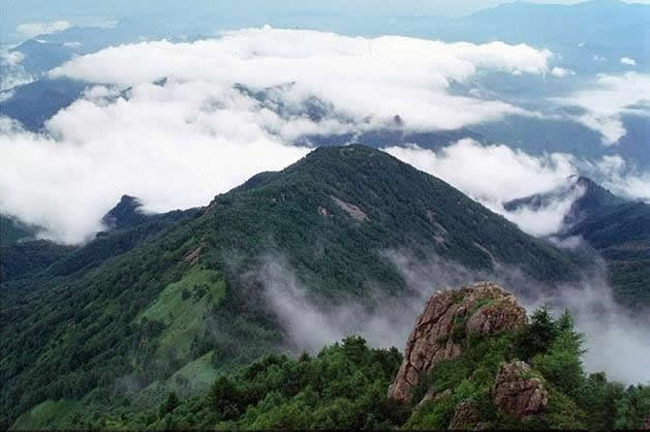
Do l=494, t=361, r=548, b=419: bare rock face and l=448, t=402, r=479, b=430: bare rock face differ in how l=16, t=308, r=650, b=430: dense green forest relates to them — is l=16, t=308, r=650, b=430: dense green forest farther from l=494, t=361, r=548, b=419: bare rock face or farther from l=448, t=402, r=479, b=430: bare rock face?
l=494, t=361, r=548, b=419: bare rock face

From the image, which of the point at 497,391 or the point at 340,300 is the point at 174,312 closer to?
the point at 340,300

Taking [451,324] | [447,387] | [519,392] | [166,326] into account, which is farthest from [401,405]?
[166,326]

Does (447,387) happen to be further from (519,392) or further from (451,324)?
(451,324)

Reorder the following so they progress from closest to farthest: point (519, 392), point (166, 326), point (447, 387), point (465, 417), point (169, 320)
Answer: point (519, 392), point (465, 417), point (447, 387), point (166, 326), point (169, 320)

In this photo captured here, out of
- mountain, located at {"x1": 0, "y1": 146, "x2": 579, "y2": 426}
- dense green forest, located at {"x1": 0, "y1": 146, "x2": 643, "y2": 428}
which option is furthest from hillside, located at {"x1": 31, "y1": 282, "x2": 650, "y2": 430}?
mountain, located at {"x1": 0, "y1": 146, "x2": 579, "y2": 426}

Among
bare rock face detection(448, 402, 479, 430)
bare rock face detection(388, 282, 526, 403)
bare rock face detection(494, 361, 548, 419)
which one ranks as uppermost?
bare rock face detection(388, 282, 526, 403)

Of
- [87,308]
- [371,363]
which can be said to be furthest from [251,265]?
[371,363]
